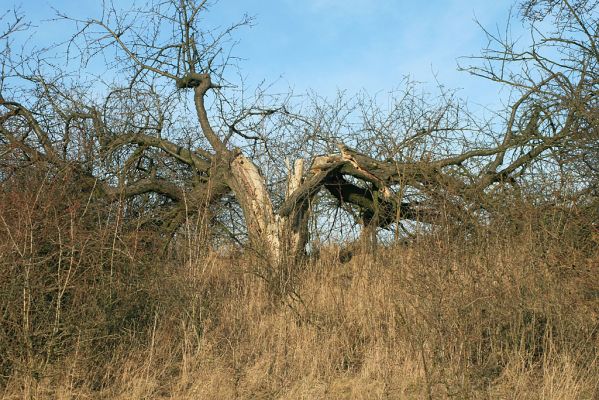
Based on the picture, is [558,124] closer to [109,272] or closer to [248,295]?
[248,295]

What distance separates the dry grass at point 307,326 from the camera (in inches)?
231

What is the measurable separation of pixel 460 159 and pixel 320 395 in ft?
17.6

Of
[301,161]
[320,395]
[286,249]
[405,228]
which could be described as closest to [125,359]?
[320,395]

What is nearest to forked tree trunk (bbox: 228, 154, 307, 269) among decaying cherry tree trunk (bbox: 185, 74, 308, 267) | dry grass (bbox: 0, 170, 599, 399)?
decaying cherry tree trunk (bbox: 185, 74, 308, 267)

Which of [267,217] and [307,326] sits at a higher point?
[267,217]

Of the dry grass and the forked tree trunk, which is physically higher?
the forked tree trunk

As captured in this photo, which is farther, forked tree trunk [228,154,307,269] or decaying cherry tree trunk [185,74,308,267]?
decaying cherry tree trunk [185,74,308,267]

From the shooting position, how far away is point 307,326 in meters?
7.21

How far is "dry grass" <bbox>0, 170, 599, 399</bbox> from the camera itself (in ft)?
19.2

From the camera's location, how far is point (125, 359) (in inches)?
258

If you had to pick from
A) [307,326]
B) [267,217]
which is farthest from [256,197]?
[307,326]

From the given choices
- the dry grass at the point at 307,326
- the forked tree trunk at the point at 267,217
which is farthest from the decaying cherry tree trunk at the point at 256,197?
the dry grass at the point at 307,326

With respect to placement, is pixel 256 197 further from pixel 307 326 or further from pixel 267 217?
pixel 307 326

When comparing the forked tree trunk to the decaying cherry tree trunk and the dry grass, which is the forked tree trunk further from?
the dry grass
